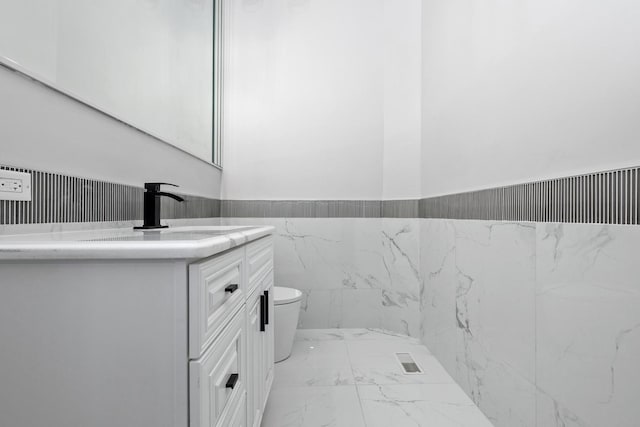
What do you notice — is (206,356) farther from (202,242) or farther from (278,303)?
(278,303)

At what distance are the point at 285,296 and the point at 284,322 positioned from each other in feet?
0.55

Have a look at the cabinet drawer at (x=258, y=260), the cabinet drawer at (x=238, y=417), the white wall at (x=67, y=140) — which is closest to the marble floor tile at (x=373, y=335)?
the cabinet drawer at (x=258, y=260)

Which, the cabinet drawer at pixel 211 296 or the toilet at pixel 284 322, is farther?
the toilet at pixel 284 322

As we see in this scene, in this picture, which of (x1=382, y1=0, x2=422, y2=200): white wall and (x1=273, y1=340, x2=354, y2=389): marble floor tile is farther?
(x1=382, y1=0, x2=422, y2=200): white wall

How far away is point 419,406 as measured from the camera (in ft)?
5.36

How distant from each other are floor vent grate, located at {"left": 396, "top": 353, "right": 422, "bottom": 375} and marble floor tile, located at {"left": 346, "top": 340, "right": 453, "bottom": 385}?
2 cm

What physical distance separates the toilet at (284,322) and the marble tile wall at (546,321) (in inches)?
33.9

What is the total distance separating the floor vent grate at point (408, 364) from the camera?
1.97 m

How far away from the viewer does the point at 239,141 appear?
2.57 meters

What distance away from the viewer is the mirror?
91cm

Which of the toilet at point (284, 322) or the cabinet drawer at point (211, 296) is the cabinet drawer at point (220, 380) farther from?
the toilet at point (284, 322)

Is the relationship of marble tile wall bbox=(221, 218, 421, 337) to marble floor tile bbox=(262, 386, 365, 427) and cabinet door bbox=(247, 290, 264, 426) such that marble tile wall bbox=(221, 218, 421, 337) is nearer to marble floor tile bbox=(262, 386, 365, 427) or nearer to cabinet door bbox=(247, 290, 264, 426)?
marble floor tile bbox=(262, 386, 365, 427)

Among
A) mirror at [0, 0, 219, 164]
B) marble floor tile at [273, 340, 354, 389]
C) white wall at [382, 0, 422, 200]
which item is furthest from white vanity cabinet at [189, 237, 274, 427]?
white wall at [382, 0, 422, 200]

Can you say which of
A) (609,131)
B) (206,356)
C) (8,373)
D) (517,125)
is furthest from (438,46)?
(8,373)
